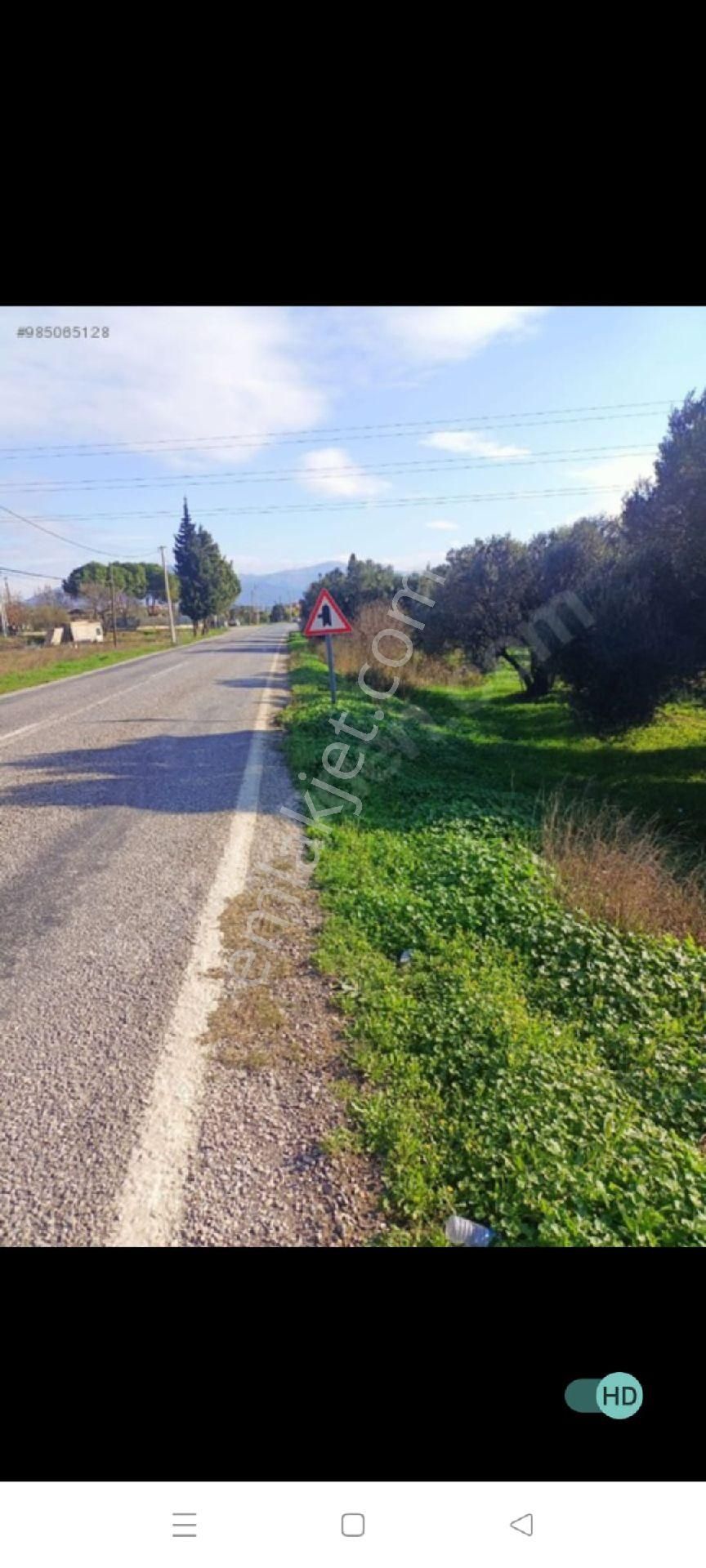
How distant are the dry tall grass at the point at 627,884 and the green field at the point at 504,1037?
178mm

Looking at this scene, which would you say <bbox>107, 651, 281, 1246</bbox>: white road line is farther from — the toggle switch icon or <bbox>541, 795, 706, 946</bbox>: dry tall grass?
<bbox>541, 795, 706, 946</bbox>: dry tall grass

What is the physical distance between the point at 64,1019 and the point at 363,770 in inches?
170

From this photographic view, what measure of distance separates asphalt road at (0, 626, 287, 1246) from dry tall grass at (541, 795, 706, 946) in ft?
8.07

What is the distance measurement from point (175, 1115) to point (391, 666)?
13593 mm

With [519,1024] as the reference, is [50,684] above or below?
above

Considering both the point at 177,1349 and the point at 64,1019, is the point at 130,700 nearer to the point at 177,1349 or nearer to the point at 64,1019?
the point at 64,1019

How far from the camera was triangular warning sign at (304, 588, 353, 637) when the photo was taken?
7375 mm

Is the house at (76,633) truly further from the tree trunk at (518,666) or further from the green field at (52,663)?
the tree trunk at (518,666)

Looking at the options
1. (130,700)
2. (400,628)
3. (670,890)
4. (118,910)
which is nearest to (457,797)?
(670,890)

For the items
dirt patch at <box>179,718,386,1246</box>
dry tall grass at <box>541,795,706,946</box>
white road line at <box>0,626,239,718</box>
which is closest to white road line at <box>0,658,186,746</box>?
white road line at <box>0,626,239,718</box>

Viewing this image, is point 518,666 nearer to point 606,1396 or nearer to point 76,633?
point 606,1396

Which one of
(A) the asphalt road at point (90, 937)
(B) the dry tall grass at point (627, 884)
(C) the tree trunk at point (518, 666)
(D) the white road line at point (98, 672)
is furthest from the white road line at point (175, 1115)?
(C) the tree trunk at point (518, 666)

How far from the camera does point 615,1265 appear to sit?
141cm

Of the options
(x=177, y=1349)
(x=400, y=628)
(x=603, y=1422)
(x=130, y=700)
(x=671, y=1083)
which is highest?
(x=400, y=628)
